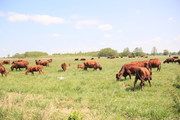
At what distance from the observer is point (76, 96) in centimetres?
1484

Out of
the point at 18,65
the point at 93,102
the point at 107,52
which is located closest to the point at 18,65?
the point at 18,65

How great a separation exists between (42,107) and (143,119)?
14.3 ft

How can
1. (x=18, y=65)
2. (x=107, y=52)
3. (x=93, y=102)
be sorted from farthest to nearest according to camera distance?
1. (x=107, y=52)
2. (x=18, y=65)
3. (x=93, y=102)

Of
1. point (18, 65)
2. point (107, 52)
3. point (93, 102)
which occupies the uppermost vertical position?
point (107, 52)

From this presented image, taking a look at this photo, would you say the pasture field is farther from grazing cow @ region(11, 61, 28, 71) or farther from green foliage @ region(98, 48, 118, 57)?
green foliage @ region(98, 48, 118, 57)

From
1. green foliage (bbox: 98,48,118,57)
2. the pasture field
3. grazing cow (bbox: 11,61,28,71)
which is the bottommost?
the pasture field

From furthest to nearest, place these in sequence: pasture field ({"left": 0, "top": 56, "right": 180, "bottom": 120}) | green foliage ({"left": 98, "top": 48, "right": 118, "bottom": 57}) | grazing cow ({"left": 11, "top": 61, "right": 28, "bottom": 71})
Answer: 1. green foliage ({"left": 98, "top": 48, "right": 118, "bottom": 57})
2. grazing cow ({"left": 11, "top": 61, "right": 28, "bottom": 71})
3. pasture field ({"left": 0, "top": 56, "right": 180, "bottom": 120})

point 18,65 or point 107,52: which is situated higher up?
point 107,52

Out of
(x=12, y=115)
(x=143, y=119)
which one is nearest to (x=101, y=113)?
(x=143, y=119)

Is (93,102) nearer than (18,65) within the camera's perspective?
Yes

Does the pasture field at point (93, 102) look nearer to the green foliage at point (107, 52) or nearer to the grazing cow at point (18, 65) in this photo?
the grazing cow at point (18, 65)

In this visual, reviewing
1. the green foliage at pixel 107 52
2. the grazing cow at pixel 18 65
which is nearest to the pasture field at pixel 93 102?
the grazing cow at pixel 18 65

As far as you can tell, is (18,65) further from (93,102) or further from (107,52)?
(107,52)

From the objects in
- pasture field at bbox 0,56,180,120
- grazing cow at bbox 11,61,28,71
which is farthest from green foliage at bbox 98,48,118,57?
pasture field at bbox 0,56,180,120
